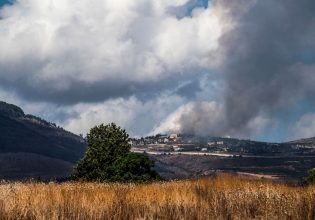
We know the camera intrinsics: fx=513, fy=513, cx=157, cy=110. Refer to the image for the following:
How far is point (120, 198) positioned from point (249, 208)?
4401mm

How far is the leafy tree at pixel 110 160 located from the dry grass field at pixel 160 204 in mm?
27527

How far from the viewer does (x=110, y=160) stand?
6438 cm

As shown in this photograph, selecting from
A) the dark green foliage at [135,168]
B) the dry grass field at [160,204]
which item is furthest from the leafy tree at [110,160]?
the dry grass field at [160,204]

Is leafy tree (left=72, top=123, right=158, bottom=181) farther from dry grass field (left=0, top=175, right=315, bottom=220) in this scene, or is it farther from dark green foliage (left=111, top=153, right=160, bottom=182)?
dry grass field (left=0, top=175, right=315, bottom=220)

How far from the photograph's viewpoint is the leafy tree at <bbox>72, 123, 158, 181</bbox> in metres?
48.0

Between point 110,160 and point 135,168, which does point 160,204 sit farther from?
point 110,160

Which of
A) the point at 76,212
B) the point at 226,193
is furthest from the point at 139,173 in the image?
the point at 76,212

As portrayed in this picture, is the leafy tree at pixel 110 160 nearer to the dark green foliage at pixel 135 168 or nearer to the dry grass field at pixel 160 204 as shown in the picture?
the dark green foliage at pixel 135 168

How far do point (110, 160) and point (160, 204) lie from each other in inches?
1901

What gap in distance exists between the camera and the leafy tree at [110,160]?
157 feet

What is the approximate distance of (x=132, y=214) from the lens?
1567cm

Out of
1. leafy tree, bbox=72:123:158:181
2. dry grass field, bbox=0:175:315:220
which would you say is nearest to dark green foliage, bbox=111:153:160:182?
leafy tree, bbox=72:123:158:181

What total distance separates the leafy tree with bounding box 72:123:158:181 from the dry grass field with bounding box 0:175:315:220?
2753 cm

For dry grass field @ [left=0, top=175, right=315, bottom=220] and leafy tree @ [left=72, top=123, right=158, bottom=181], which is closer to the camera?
dry grass field @ [left=0, top=175, right=315, bottom=220]
